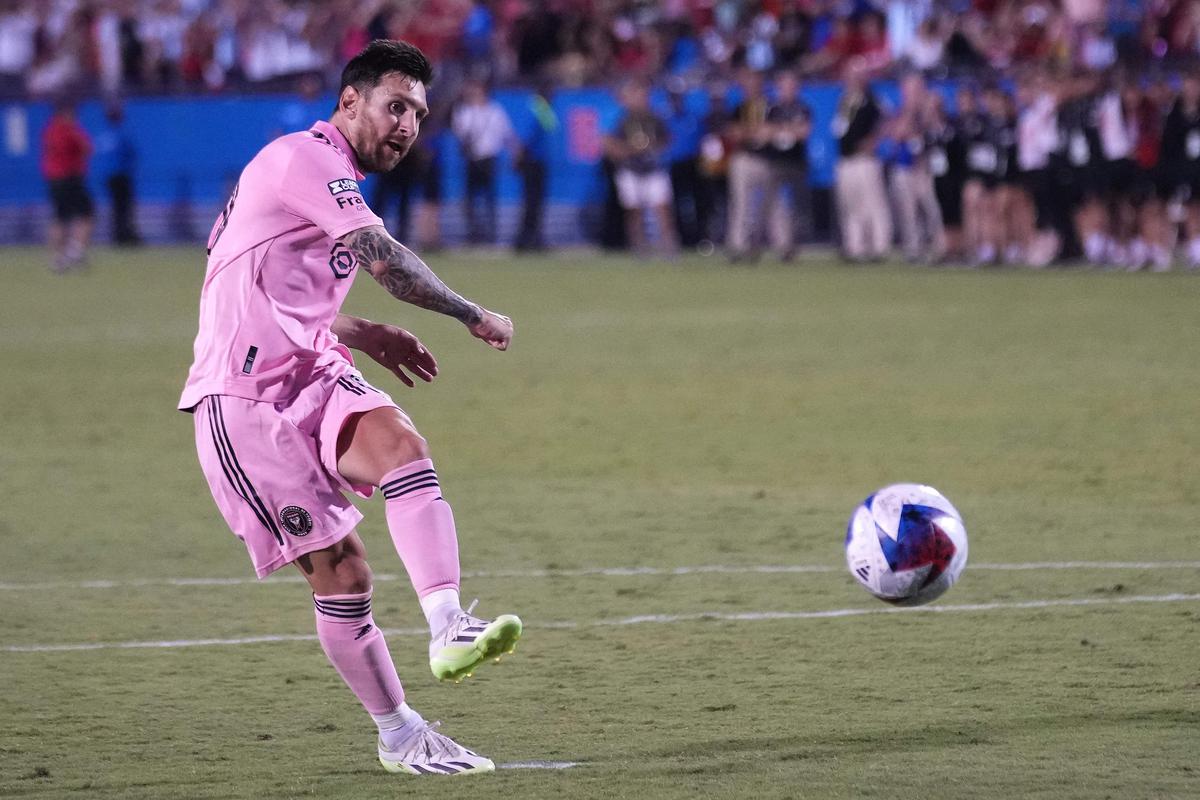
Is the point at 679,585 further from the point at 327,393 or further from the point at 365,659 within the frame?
the point at 327,393

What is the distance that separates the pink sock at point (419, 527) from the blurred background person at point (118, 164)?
2709 cm

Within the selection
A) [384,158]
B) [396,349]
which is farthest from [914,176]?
[384,158]

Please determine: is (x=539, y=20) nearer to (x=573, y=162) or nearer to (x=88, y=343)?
(x=573, y=162)

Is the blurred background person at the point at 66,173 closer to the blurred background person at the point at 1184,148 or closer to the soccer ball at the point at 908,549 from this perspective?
the blurred background person at the point at 1184,148

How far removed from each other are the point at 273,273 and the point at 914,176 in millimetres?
22205

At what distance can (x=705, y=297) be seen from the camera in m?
22.4

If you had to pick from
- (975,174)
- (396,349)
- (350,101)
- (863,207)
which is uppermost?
(350,101)

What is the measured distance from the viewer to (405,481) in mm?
5258

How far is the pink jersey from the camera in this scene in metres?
5.27

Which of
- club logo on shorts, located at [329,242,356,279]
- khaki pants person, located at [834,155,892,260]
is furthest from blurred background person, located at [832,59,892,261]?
A: club logo on shorts, located at [329,242,356,279]

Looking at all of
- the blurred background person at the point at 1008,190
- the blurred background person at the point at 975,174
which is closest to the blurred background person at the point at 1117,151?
the blurred background person at the point at 1008,190

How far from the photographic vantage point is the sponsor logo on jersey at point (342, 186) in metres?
5.23

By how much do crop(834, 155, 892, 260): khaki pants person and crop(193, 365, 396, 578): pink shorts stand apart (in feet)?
71.4

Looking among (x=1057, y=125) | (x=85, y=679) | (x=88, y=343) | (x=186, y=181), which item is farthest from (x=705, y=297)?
(x=85, y=679)
